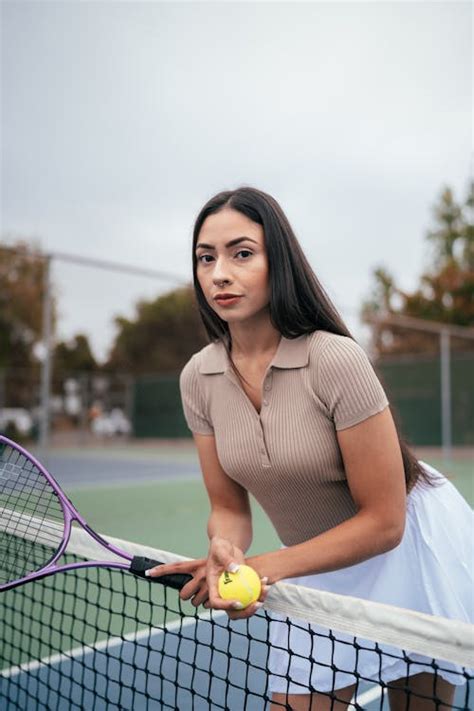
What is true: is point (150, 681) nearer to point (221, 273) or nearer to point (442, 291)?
point (221, 273)

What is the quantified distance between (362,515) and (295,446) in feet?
0.63

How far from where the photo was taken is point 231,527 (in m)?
1.62

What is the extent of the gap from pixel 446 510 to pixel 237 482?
0.49 meters

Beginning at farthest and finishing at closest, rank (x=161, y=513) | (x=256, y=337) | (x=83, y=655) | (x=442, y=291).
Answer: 1. (x=442, y=291)
2. (x=161, y=513)
3. (x=83, y=655)
4. (x=256, y=337)

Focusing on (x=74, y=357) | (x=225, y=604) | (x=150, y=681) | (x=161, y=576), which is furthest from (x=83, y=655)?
(x=74, y=357)

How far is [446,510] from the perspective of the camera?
1.64 metres

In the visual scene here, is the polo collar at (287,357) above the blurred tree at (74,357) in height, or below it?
above

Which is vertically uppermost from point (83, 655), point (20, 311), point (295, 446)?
point (295, 446)

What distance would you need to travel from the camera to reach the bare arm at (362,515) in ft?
4.26

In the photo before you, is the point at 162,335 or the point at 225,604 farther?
the point at 162,335

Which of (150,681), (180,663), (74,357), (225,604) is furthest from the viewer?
(74,357)

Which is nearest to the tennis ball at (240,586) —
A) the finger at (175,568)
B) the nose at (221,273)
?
the finger at (175,568)

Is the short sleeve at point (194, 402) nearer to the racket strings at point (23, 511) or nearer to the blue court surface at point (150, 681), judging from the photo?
the racket strings at point (23, 511)

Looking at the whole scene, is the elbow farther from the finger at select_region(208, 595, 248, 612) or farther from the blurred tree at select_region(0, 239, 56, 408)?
the blurred tree at select_region(0, 239, 56, 408)
